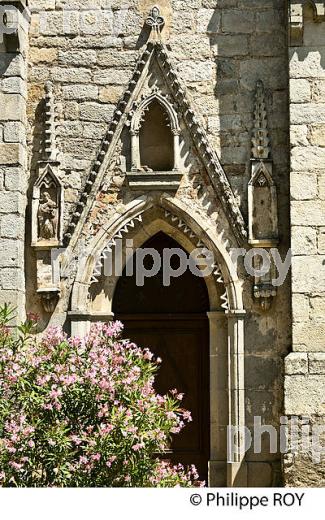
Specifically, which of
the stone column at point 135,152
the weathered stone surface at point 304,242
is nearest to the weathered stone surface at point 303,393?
the weathered stone surface at point 304,242

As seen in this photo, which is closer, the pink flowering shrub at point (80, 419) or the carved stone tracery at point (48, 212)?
the pink flowering shrub at point (80, 419)

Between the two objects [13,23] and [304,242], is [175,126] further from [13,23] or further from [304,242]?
[13,23]

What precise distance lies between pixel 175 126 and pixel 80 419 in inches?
128

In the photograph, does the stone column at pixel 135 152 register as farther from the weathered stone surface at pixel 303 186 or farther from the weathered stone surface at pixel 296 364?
the weathered stone surface at pixel 296 364

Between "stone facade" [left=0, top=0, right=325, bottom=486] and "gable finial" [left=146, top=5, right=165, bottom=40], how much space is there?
0.05ft

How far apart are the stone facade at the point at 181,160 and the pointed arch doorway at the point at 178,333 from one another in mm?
907

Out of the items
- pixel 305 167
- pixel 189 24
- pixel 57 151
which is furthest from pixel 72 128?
pixel 305 167

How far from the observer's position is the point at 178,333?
436 inches

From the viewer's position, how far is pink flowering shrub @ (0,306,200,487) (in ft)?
25.7

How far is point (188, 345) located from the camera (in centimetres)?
1105

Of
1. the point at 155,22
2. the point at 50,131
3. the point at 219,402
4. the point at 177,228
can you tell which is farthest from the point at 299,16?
the point at 219,402

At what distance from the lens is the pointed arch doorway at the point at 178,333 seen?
10.9 meters

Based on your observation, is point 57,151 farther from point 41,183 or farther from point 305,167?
point 305,167

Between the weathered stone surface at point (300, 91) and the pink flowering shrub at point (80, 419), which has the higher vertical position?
the weathered stone surface at point (300, 91)
